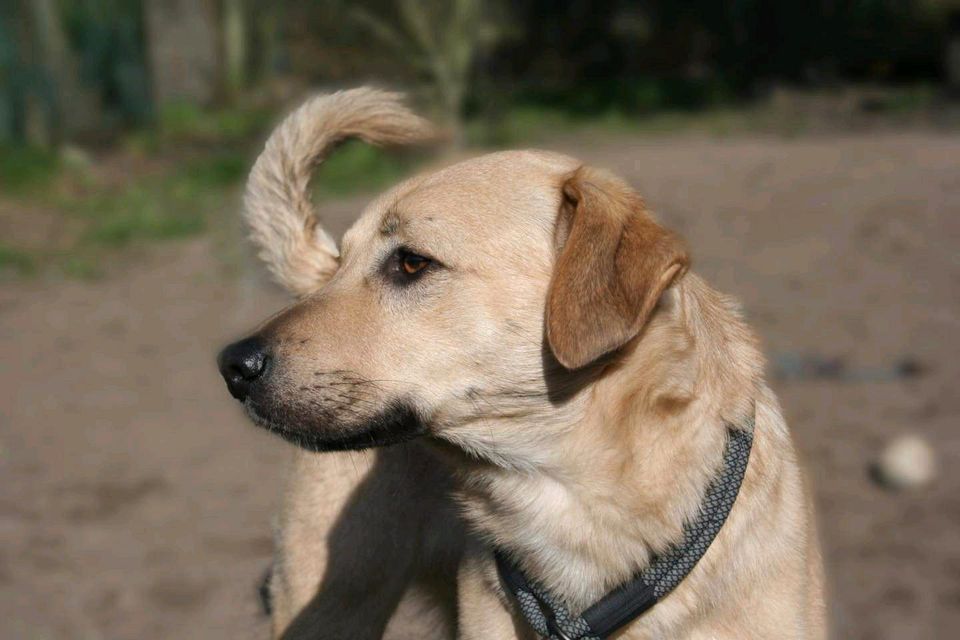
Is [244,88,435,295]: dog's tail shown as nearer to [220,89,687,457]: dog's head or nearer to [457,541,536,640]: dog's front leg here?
[220,89,687,457]: dog's head

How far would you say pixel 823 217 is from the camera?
8961 mm

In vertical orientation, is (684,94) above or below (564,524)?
below

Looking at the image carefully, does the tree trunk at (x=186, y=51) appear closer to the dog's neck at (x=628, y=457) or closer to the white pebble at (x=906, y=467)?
the white pebble at (x=906, y=467)

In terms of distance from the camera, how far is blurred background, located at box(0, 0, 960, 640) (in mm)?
5523

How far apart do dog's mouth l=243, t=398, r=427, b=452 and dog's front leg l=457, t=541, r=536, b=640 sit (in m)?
0.42

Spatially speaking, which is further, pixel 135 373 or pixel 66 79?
pixel 66 79

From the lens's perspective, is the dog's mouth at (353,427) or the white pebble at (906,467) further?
the white pebble at (906,467)

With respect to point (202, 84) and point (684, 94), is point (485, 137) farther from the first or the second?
point (202, 84)

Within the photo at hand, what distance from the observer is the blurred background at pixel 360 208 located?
552cm

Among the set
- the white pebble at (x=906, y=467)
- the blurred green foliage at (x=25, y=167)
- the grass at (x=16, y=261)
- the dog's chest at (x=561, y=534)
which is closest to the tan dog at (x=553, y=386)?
the dog's chest at (x=561, y=534)

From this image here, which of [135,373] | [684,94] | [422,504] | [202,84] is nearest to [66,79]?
[202,84]

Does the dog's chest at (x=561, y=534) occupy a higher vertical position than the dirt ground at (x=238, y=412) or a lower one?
higher

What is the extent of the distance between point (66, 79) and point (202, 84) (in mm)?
3766

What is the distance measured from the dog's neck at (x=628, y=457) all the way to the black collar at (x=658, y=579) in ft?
0.09
